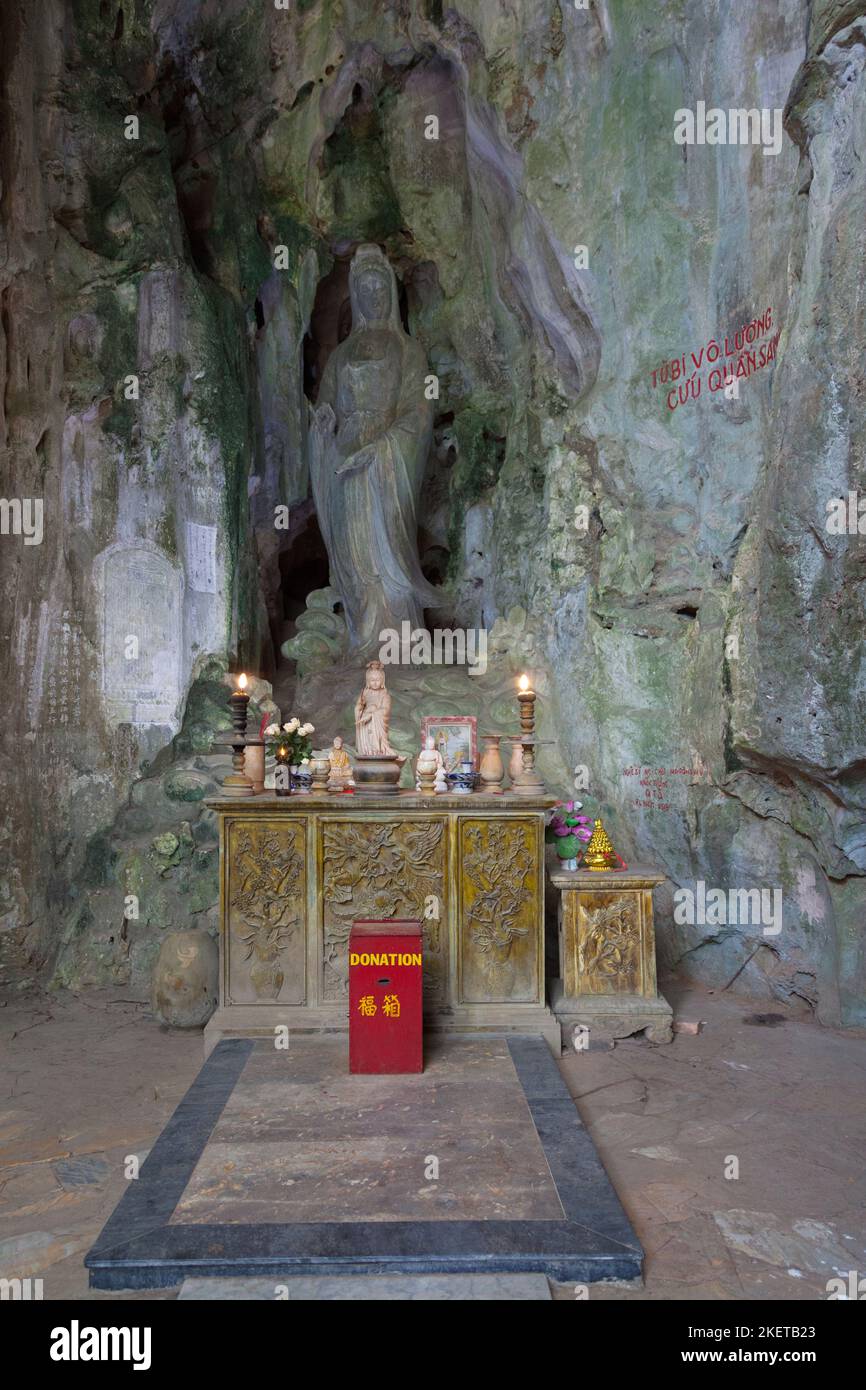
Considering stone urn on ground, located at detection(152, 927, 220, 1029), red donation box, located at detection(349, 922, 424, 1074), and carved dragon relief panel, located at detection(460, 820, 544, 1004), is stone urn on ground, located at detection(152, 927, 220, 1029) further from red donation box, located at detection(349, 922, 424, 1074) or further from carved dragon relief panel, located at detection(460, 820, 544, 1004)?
carved dragon relief panel, located at detection(460, 820, 544, 1004)

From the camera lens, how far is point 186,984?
6.14 m

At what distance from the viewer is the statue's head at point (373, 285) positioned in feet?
34.3

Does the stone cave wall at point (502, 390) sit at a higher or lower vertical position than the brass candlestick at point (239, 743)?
higher

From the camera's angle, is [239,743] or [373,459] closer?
[239,743]

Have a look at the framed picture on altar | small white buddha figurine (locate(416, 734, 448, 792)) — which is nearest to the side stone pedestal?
small white buddha figurine (locate(416, 734, 448, 792))

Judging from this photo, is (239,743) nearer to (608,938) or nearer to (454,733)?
(454,733)

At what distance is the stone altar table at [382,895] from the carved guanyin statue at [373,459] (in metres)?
3.95

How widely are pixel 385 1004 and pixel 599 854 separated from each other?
1831 mm

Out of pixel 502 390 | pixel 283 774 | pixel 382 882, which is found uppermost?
pixel 502 390

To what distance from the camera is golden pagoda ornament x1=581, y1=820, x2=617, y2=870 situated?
627 cm

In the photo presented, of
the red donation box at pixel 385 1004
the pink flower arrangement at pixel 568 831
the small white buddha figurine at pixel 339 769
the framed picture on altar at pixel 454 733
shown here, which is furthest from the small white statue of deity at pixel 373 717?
the red donation box at pixel 385 1004

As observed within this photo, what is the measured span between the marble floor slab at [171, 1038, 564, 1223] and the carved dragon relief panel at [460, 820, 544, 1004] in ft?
1.67

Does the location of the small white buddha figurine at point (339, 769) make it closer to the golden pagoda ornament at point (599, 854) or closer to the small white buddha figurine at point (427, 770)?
the small white buddha figurine at point (427, 770)


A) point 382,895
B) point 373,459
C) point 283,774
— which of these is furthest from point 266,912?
point 373,459
